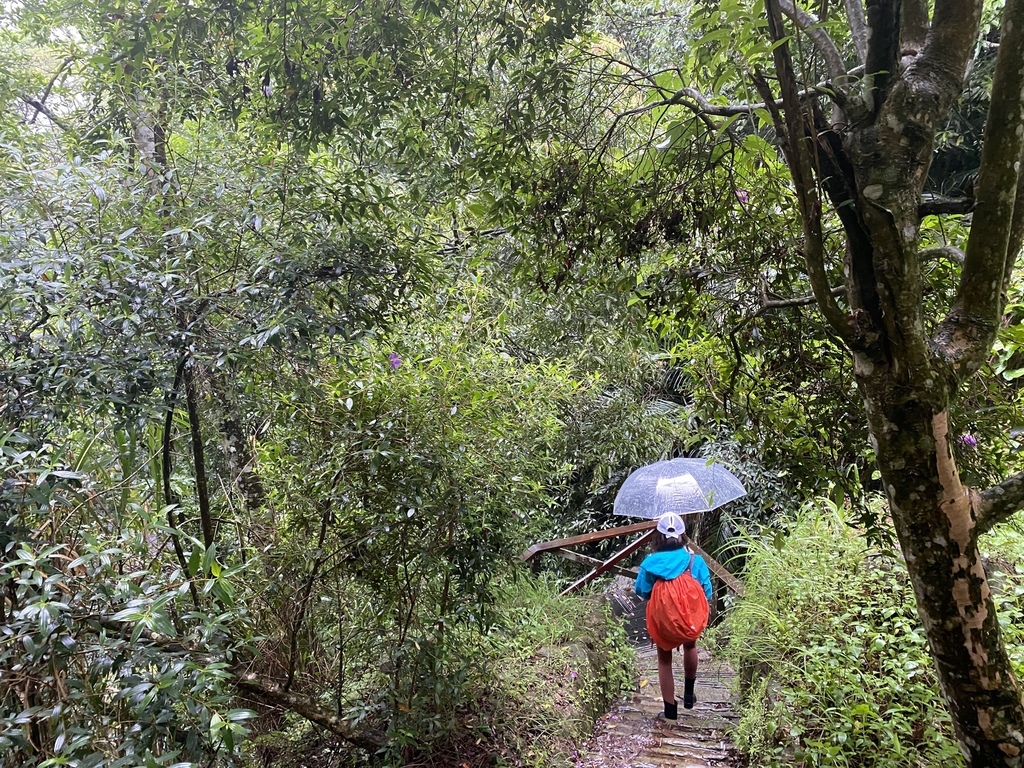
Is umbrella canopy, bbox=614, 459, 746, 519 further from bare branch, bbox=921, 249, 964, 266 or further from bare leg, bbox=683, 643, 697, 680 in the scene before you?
bare branch, bbox=921, 249, 964, 266

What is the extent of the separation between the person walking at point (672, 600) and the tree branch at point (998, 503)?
2.62 metres

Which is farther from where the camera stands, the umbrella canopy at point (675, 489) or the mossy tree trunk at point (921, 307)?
the umbrella canopy at point (675, 489)

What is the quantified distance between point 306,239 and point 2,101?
2067 mm

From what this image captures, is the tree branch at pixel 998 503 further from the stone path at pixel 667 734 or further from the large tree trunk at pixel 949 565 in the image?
the stone path at pixel 667 734

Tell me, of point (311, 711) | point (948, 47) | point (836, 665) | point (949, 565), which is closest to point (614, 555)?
point (836, 665)

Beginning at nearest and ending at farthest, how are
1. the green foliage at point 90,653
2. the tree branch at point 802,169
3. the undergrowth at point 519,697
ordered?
1. the green foliage at point 90,653
2. the tree branch at point 802,169
3. the undergrowth at point 519,697

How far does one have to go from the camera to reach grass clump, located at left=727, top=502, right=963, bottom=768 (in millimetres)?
2512

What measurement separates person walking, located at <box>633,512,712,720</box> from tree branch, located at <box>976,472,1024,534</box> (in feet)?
8.59

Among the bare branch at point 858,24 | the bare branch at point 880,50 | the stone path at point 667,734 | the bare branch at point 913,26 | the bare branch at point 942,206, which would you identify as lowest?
the stone path at point 667,734

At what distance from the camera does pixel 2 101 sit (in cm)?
311

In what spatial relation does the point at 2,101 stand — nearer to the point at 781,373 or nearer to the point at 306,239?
the point at 306,239

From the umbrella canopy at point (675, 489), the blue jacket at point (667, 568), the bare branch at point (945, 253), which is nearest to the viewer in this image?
the bare branch at point (945, 253)

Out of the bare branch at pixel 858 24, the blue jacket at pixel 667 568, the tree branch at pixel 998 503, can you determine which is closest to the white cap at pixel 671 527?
the blue jacket at pixel 667 568

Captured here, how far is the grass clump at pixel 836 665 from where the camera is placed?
251cm
